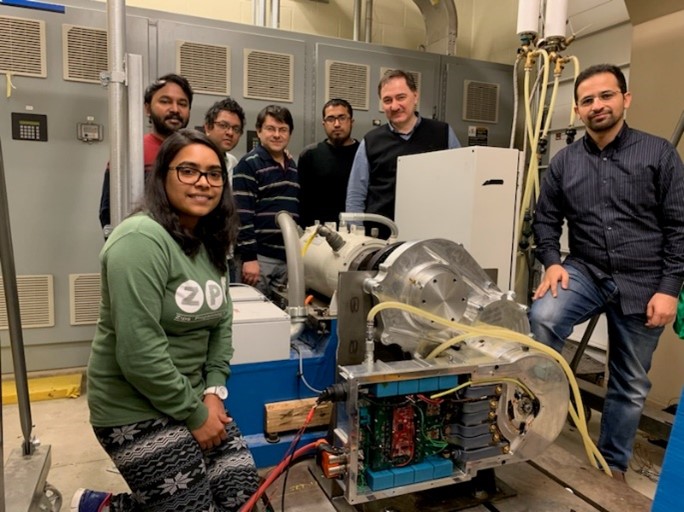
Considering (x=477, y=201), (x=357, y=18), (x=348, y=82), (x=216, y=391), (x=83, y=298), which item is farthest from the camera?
(x=357, y=18)

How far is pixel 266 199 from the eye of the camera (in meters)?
2.56

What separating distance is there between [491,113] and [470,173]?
2.32 m

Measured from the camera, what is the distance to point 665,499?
51.0 inches

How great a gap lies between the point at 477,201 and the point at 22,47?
8.68 feet

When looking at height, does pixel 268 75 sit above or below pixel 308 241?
above

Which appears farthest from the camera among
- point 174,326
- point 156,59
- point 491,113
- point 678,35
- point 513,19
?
point 513,19

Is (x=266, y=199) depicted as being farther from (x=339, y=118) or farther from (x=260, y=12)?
(x=260, y=12)

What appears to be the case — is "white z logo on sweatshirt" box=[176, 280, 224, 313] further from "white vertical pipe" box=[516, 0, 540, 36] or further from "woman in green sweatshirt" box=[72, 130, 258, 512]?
"white vertical pipe" box=[516, 0, 540, 36]

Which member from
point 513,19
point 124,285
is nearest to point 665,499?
point 124,285

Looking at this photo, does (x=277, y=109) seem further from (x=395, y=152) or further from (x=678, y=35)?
(x=678, y=35)

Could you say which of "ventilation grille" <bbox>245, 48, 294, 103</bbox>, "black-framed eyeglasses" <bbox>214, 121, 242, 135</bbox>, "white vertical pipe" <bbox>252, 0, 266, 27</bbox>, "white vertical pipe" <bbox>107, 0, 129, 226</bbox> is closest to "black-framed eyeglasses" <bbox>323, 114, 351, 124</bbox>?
"black-framed eyeglasses" <bbox>214, 121, 242, 135</bbox>

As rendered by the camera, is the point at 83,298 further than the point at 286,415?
Yes

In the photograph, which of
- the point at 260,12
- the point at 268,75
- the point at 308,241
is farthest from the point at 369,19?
the point at 308,241

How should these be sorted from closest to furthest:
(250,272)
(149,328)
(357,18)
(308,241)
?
(149,328)
(308,241)
(250,272)
(357,18)
